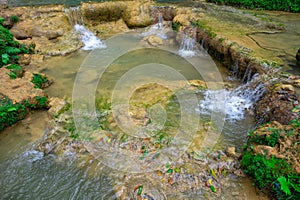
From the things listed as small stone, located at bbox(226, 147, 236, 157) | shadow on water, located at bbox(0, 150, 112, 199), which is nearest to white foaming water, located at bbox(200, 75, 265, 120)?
small stone, located at bbox(226, 147, 236, 157)

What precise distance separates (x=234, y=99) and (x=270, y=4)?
921 cm

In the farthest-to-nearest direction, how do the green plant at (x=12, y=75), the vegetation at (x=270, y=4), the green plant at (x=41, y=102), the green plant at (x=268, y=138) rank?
the vegetation at (x=270, y=4) → the green plant at (x=12, y=75) → the green plant at (x=41, y=102) → the green plant at (x=268, y=138)

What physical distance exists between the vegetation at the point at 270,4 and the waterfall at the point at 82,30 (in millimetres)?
8497

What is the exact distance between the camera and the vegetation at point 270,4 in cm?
1195

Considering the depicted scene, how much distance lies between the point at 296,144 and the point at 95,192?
3859mm

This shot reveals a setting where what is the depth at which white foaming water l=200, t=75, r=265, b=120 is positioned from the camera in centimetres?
614

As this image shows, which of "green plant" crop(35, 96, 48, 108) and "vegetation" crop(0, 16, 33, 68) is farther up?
"vegetation" crop(0, 16, 33, 68)

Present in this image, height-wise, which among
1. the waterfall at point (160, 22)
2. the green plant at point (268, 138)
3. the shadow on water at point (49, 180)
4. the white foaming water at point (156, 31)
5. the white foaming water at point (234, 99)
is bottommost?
the shadow on water at point (49, 180)

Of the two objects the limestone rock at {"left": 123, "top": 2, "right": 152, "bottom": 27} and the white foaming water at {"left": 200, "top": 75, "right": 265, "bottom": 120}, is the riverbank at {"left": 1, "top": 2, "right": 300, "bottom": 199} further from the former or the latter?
the white foaming water at {"left": 200, "top": 75, "right": 265, "bottom": 120}

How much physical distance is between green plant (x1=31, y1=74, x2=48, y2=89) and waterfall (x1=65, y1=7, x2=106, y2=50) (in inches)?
136

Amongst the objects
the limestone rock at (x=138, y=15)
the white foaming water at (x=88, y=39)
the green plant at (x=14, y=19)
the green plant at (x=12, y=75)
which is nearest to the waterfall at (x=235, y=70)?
the white foaming water at (x=88, y=39)

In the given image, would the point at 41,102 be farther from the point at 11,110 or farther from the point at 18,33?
the point at 18,33

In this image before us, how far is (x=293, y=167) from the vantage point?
3553 mm

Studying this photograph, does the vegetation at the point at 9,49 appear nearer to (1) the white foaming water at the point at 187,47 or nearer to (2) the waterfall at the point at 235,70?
(1) the white foaming water at the point at 187,47
